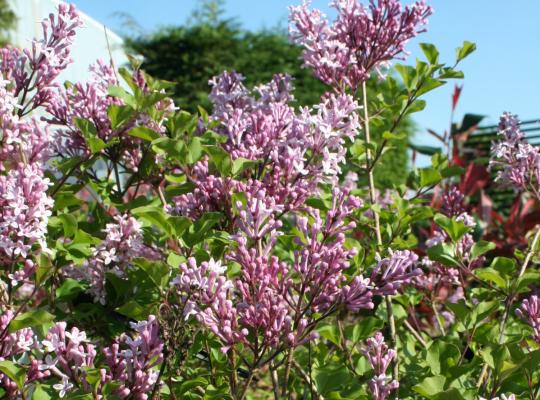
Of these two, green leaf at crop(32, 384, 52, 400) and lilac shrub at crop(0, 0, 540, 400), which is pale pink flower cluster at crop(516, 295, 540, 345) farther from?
green leaf at crop(32, 384, 52, 400)

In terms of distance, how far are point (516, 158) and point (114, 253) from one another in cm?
141

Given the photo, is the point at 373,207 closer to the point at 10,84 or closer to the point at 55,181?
the point at 55,181

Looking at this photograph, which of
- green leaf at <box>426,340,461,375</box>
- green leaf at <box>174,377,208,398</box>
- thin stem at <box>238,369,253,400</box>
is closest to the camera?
thin stem at <box>238,369,253,400</box>

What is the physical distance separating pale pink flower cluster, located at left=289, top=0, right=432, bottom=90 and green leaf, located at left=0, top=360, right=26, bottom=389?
4.17ft

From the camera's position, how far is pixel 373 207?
2.06m

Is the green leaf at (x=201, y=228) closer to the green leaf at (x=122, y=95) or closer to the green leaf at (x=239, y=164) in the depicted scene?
the green leaf at (x=239, y=164)

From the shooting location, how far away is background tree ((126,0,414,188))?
1686cm

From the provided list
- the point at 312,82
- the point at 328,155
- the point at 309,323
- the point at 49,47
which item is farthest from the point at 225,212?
the point at 312,82

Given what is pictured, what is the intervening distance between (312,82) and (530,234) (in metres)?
13.8

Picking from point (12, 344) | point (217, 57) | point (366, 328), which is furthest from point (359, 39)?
point (217, 57)

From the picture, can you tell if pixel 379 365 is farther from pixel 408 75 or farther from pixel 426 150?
pixel 426 150

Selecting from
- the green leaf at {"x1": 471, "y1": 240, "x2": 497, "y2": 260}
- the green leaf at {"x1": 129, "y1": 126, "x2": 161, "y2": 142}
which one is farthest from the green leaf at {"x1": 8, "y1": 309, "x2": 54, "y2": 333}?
the green leaf at {"x1": 471, "y1": 240, "x2": 497, "y2": 260}

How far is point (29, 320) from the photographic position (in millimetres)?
1568

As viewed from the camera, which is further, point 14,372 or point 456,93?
point 456,93
